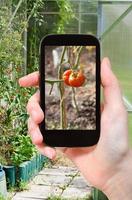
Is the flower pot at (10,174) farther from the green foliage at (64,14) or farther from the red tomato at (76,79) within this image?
the red tomato at (76,79)

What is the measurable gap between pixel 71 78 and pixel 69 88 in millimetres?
41

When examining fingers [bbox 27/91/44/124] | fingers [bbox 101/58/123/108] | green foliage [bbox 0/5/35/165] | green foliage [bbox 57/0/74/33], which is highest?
green foliage [bbox 57/0/74/33]

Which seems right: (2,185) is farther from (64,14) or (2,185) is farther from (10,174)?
(64,14)

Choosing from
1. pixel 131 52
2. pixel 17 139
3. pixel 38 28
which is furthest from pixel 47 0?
pixel 131 52

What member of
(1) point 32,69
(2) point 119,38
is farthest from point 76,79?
(1) point 32,69

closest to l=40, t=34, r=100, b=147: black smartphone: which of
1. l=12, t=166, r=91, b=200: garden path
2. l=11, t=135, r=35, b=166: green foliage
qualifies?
l=12, t=166, r=91, b=200: garden path

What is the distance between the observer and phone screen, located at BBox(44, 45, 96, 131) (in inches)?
35.9

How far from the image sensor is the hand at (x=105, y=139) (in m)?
0.90

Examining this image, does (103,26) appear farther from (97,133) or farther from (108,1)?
(97,133)

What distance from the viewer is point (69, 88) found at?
35.8 inches

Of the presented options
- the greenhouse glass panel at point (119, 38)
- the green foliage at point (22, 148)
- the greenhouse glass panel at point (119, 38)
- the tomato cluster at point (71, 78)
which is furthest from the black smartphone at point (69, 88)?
the green foliage at point (22, 148)

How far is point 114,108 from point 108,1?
103 inches

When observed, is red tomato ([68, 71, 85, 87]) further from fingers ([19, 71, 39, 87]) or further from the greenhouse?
the greenhouse

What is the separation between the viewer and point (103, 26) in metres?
3.62
